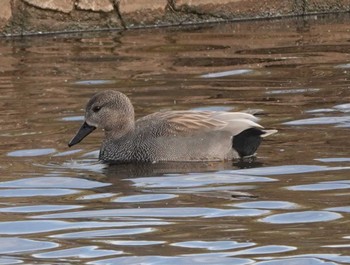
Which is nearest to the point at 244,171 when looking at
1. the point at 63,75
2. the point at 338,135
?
the point at 338,135

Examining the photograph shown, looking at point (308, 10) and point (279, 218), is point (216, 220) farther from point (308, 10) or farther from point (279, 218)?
point (308, 10)

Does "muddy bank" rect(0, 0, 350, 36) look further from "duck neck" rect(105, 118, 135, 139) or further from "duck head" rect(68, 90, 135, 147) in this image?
"duck neck" rect(105, 118, 135, 139)

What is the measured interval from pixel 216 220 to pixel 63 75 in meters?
5.78

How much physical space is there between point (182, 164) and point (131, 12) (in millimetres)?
6592

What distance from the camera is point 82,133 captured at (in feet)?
31.3

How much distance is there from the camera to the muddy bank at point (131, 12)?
590 inches

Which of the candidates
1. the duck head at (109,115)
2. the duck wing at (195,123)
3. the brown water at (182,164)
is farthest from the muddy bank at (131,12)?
the duck wing at (195,123)

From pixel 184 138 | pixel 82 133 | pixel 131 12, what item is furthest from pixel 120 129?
pixel 131 12

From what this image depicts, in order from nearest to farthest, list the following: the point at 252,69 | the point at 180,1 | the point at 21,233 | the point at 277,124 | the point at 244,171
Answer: the point at 21,233 → the point at 244,171 → the point at 277,124 → the point at 252,69 → the point at 180,1

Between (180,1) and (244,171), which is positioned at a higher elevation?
(180,1)

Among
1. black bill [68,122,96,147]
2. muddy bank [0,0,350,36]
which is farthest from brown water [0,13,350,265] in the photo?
muddy bank [0,0,350,36]

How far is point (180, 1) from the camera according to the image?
1547cm

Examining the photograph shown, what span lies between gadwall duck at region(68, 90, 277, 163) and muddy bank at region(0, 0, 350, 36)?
18.7 feet

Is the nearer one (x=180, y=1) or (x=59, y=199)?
(x=59, y=199)
